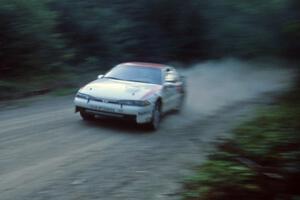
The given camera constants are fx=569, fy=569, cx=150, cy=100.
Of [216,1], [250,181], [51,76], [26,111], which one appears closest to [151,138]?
[26,111]

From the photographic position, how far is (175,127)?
13.9 m

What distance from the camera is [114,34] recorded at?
87.8 ft

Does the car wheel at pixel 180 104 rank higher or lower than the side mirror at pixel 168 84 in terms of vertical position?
lower

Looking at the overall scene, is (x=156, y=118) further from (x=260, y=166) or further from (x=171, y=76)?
(x=260, y=166)

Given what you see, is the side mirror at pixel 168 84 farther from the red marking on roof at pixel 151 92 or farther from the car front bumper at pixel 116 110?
the car front bumper at pixel 116 110

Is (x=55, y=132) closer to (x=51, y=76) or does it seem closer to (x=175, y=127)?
(x=175, y=127)

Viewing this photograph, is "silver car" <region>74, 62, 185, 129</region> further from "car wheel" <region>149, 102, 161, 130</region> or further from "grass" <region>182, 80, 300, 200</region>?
"grass" <region>182, 80, 300, 200</region>

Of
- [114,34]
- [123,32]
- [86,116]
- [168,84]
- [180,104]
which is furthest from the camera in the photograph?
[123,32]

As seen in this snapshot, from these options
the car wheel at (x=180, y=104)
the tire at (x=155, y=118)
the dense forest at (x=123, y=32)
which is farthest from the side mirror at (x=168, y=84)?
the dense forest at (x=123, y=32)

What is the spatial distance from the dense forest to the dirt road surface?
292cm

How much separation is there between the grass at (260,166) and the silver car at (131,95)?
621 centimetres

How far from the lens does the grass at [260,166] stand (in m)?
4.80

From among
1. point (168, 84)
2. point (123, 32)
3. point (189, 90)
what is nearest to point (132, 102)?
point (168, 84)

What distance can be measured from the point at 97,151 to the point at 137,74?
4238 millimetres
